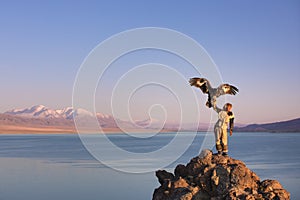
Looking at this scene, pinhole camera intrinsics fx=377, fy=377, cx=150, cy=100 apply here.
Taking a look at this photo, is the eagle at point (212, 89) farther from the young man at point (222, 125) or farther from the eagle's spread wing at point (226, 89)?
the young man at point (222, 125)

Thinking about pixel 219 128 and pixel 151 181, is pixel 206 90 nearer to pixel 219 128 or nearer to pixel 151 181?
pixel 219 128

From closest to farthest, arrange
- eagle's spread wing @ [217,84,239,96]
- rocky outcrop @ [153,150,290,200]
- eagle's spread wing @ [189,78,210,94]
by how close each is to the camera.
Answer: rocky outcrop @ [153,150,290,200]
eagle's spread wing @ [217,84,239,96]
eagle's spread wing @ [189,78,210,94]

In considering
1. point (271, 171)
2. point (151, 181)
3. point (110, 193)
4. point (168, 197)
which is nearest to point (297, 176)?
point (271, 171)

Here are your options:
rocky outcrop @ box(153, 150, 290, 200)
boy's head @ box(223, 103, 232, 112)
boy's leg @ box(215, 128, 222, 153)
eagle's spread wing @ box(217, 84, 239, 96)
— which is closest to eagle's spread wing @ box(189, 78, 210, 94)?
eagle's spread wing @ box(217, 84, 239, 96)

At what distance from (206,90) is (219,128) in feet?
4.36

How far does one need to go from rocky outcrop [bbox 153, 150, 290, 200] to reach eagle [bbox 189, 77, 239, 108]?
5.49 feet

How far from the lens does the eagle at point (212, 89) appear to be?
12.3 metres

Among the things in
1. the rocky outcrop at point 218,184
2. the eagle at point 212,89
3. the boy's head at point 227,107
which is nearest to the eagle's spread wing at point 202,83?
the eagle at point 212,89

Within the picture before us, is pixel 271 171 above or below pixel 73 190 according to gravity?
above

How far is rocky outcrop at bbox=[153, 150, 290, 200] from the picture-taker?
1071 centimetres

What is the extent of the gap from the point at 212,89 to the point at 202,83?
0.40 metres

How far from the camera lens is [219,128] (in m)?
12.4

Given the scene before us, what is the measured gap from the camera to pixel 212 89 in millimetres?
12398

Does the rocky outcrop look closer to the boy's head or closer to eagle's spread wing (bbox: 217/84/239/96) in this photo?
the boy's head
